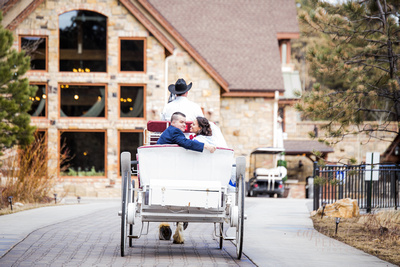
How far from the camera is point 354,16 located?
12992 millimetres

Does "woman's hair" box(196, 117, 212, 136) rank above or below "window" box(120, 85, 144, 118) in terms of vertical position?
below

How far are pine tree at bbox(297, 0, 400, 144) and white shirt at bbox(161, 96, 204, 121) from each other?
120 inches

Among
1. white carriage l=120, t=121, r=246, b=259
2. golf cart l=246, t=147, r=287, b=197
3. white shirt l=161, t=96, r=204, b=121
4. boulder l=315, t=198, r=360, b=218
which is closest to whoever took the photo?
white carriage l=120, t=121, r=246, b=259

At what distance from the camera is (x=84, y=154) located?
28672 mm

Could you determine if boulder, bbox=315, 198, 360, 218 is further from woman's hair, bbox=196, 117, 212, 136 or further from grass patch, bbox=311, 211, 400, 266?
woman's hair, bbox=196, 117, 212, 136

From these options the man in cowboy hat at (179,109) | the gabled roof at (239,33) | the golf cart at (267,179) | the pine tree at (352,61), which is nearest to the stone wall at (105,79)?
the gabled roof at (239,33)

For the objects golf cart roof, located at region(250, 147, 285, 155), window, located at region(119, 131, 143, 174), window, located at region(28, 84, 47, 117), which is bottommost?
golf cart roof, located at region(250, 147, 285, 155)

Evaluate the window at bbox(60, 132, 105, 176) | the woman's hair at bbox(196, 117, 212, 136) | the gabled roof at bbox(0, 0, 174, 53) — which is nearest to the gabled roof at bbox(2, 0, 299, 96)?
the gabled roof at bbox(0, 0, 174, 53)

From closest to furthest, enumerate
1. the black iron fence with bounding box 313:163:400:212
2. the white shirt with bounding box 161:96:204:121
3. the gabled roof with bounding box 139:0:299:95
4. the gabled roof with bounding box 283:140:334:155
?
the white shirt with bounding box 161:96:204:121 → the black iron fence with bounding box 313:163:400:212 → the gabled roof with bounding box 139:0:299:95 → the gabled roof with bounding box 283:140:334:155

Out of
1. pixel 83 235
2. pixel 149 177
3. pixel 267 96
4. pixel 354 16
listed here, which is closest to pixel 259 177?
pixel 267 96

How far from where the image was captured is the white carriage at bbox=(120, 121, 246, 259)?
802cm

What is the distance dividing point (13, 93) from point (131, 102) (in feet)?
27.2

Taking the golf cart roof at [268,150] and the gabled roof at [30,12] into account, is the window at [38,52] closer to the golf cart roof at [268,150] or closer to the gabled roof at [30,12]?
the gabled roof at [30,12]

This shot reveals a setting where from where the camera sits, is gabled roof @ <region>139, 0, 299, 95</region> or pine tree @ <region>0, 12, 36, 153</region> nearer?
pine tree @ <region>0, 12, 36, 153</region>
